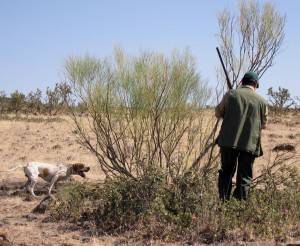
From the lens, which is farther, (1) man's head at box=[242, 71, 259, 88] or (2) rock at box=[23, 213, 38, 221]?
(2) rock at box=[23, 213, 38, 221]

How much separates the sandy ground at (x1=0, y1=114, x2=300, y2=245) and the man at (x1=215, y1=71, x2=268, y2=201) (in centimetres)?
136

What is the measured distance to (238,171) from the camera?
20.8ft

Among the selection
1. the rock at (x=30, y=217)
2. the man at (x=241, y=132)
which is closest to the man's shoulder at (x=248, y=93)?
the man at (x=241, y=132)

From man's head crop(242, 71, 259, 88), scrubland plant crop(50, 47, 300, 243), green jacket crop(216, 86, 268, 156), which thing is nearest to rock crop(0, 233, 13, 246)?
scrubland plant crop(50, 47, 300, 243)

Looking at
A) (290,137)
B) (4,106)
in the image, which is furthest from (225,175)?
(4,106)

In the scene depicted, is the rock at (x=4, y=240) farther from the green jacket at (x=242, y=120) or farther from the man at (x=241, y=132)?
the green jacket at (x=242, y=120)

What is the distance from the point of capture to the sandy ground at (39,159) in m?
6.25

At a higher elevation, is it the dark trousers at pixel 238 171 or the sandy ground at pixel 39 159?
the dark trousers at pixel 238 171

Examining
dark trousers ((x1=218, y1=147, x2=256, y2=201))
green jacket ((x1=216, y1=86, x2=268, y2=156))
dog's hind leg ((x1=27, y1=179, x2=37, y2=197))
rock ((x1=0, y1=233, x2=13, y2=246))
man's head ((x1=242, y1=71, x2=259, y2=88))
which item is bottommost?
rock ((x1=0, y1=233, x2=13, y2=246))

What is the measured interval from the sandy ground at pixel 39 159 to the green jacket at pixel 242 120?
60.4 inches

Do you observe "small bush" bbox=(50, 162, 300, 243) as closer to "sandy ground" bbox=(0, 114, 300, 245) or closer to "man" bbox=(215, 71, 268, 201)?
"man" bbox=(215, 71, 268, 201)

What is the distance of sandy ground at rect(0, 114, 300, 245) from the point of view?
20.5 ft

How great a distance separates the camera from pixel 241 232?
5.76 meters

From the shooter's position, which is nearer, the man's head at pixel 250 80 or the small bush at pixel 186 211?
the small bush at pixel 186 211
